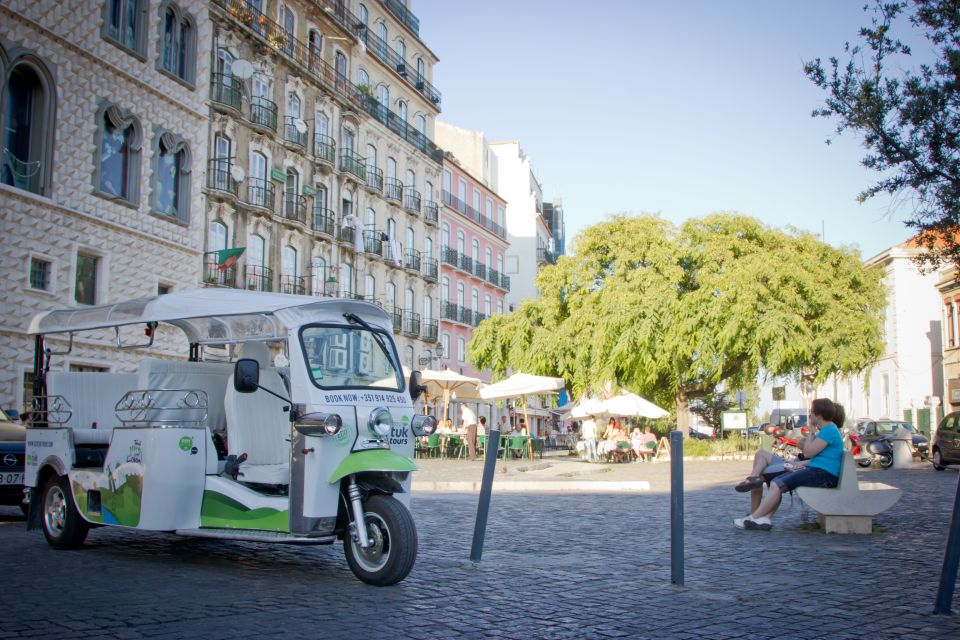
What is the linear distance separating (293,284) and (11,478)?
28088 mm

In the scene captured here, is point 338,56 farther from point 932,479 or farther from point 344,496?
point 344,496

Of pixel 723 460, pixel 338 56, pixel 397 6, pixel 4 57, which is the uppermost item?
pixel 397 6

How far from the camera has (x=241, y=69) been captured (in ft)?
115

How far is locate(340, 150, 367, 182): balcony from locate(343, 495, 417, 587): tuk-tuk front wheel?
3837 cm

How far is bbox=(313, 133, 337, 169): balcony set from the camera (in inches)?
1672

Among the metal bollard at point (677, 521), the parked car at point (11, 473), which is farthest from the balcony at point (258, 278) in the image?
the metal bollard at point (677, 521)

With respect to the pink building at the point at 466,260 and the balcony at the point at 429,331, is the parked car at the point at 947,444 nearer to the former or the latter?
the pink building at the point at 466,260

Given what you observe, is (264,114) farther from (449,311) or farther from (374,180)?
(449,311)

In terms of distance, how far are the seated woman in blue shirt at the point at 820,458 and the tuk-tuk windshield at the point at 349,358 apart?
4.94 metres

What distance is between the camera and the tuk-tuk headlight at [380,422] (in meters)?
7.99

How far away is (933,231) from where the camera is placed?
37.7 ft

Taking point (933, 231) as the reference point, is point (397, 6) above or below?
above

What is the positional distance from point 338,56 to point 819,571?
40.8 meters

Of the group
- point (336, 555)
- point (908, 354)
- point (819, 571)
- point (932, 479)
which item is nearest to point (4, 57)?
point (336, 555)
